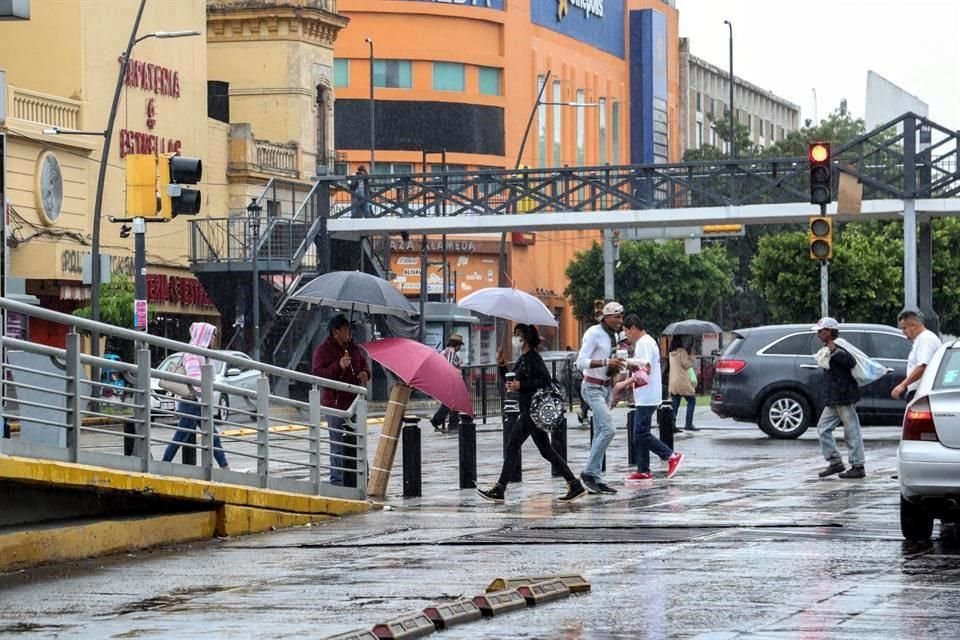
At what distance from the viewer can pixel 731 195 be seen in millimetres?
44250

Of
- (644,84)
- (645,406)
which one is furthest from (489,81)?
(645,406)

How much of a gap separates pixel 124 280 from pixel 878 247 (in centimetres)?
2792

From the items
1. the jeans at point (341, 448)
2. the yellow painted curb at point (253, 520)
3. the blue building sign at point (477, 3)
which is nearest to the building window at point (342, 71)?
the blue building sign at point (477, 3)

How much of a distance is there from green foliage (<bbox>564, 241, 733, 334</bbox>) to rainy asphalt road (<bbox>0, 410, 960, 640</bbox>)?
61.1 m

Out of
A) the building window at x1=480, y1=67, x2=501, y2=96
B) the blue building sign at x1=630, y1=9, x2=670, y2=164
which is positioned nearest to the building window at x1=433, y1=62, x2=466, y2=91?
the building window at x1=480, y1=67, x2=501, y2=96

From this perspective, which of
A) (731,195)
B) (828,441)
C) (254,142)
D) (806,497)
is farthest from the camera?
(254,142)

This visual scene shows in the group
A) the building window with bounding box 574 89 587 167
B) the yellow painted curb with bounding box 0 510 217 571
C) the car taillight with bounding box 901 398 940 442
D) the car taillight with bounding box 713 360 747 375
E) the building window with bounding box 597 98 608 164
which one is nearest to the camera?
the yellow painted curb with bounding box 0 510 217 571

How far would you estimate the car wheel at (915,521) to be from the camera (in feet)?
43.3

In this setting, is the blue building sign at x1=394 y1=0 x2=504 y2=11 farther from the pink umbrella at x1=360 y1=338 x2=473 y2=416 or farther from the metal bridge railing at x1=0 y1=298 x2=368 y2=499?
the metal bridge railing at x1=0 y1=298 x2=368 y2=499

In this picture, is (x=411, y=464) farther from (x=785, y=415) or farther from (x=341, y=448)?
(x=785, y=415)

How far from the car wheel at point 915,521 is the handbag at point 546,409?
445 centimetres

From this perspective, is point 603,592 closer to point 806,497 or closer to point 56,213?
point 806,497

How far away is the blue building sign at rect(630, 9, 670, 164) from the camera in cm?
9512

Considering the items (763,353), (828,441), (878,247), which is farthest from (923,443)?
(878,247)
